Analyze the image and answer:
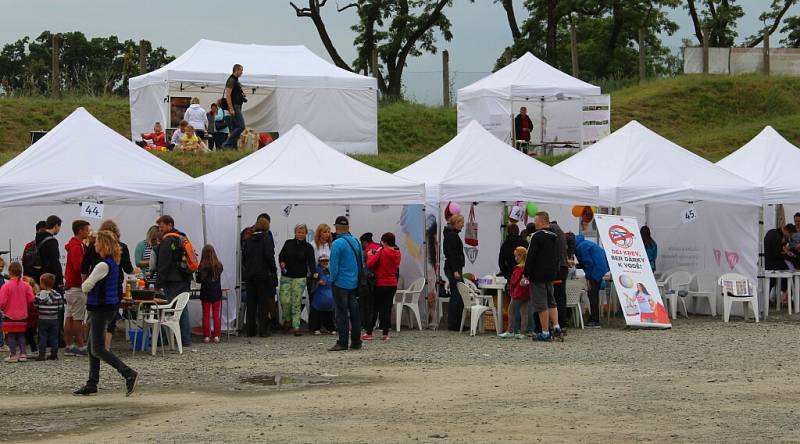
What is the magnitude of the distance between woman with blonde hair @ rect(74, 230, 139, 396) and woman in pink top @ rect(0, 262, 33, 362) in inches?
99.8

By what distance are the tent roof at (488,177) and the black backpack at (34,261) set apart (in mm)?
5113

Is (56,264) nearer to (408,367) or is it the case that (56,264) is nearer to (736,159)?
(408,367)

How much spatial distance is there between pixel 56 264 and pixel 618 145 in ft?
28.5

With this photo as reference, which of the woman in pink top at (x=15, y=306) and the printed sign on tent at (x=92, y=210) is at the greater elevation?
the printed sign on tent at (x=92, y=210)

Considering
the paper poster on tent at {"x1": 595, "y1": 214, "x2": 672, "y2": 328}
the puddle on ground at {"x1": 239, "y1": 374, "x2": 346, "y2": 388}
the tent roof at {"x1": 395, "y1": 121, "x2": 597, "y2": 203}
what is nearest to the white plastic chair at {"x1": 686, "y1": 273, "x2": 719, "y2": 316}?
the paper poster on tent at {"x1": 595, "y1": 214, "x2": 672, "y2": 328}

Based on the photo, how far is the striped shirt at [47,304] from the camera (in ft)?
42.4

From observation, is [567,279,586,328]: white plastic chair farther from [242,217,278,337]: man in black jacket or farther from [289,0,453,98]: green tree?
[289,0,453,98]: green tree

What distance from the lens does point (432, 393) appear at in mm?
10461

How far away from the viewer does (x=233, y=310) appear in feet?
52.0

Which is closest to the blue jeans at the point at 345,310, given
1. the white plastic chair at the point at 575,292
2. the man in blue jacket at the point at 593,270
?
the white plastic chair at the point at 575,292

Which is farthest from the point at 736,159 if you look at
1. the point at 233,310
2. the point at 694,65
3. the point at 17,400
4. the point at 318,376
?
the point at 694,65

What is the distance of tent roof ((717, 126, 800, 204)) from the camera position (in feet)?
59.5

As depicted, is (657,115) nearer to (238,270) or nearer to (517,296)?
(517,296)

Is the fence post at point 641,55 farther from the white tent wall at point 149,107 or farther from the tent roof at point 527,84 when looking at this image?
the white tent wall at point 149,107
